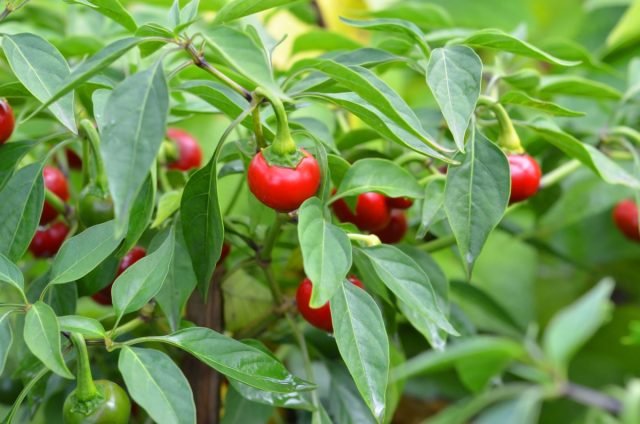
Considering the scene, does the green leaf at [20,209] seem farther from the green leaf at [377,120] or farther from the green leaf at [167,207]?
the green leaf at [377,120]

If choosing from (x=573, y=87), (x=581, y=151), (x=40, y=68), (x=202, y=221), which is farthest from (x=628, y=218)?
(x=40, y=68)

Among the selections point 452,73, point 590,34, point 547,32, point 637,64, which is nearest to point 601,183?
point 637,64

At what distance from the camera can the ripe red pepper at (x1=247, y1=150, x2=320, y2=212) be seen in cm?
56

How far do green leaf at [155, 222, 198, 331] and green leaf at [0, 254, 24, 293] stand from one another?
10 centimetres

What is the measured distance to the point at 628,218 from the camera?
3.26ft

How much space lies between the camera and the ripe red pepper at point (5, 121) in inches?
25.4

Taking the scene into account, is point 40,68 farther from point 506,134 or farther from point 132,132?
point 506,134

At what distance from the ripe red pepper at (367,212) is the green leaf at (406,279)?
3.9 inches

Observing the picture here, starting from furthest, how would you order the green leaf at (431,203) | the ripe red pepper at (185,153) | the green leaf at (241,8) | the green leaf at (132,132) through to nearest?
the ripe red pepper at (185,153)
the green leaf at (431,203)
the green leaf at (241,8)
the green leaf at (132,132)

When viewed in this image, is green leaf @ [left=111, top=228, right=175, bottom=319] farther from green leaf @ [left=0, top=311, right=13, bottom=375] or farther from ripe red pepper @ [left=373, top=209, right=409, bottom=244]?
ripe red pepper @ [left=373, top=209, right=409, bottom=244]

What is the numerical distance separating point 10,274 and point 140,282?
77 mm

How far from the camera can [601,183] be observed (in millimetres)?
1071

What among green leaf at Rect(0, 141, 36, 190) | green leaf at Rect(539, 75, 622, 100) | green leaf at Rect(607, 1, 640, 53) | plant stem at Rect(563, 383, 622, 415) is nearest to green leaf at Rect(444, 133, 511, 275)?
plant stem at Rect(563, 383, 622, 415)

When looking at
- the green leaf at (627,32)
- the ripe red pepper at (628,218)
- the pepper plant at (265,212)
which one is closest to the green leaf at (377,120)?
the pepper plant at (265,212)
